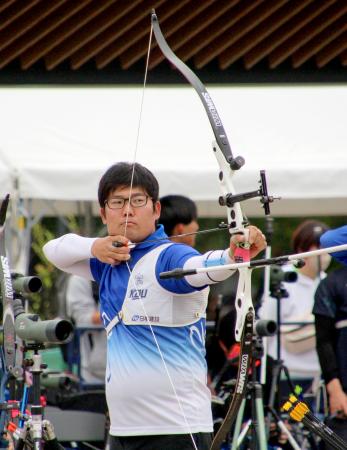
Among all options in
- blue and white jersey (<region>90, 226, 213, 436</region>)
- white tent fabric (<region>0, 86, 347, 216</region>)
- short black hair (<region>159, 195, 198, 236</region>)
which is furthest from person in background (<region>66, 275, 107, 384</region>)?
blue and white jersey (<region>90, 226, 213, 436</region>)

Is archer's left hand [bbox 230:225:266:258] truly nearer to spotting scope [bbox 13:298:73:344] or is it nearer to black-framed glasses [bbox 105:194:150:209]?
black-framed glasses [bbox 105:194:150:209]

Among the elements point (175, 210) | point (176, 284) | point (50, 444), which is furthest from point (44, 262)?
point (176, 284)

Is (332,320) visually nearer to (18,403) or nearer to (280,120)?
(18,403)

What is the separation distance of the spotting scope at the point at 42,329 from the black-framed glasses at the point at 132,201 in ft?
1.60

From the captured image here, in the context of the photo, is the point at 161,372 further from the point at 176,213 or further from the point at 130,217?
the point at 176,213

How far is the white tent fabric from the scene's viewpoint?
6.16 m

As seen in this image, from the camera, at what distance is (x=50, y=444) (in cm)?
416

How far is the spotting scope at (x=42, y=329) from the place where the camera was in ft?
12.4

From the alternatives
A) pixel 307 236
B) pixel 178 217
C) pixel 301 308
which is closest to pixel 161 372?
pixel 178 217

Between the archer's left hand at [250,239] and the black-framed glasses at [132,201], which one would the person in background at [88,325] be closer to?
the black-framed glasses at [132,201]

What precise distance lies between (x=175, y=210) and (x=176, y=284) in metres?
1.87

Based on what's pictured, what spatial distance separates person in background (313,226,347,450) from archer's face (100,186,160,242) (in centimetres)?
170

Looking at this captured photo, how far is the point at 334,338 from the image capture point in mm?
5238

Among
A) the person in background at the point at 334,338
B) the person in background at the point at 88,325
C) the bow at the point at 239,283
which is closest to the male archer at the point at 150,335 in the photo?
the bow at the point at 239,283
